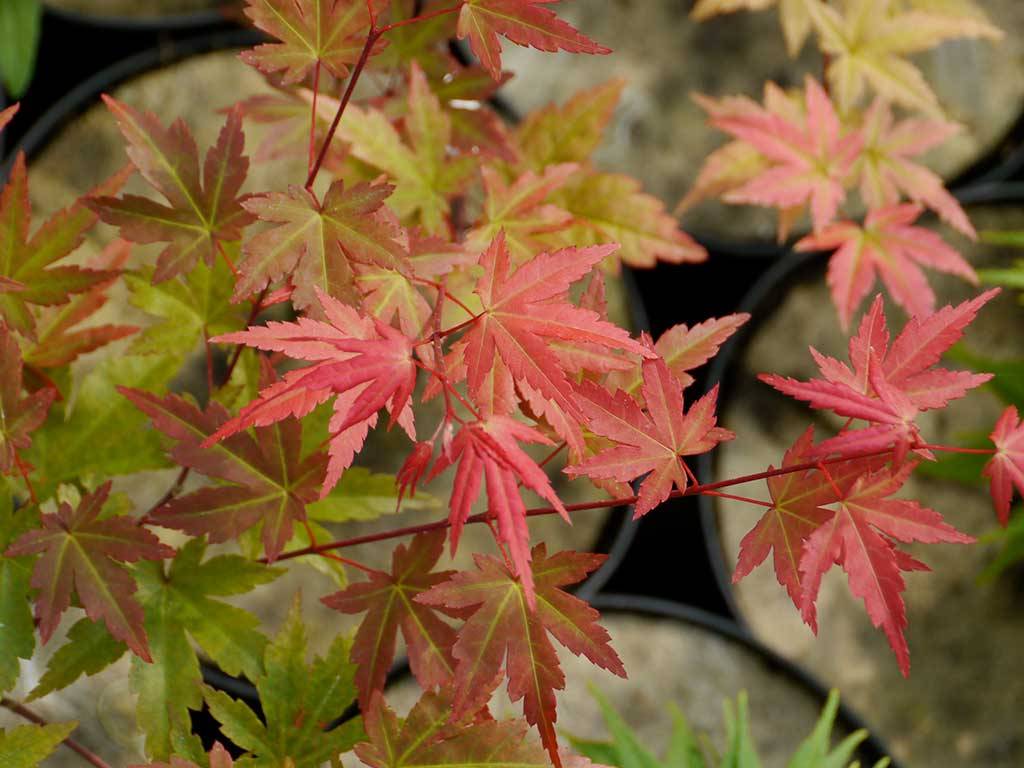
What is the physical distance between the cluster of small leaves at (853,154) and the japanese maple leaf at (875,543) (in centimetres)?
39

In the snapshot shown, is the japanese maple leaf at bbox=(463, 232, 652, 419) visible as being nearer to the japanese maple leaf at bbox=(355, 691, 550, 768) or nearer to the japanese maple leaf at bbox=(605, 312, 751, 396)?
the japanese maple leaf at bbox=(605, 312, 751, 396)

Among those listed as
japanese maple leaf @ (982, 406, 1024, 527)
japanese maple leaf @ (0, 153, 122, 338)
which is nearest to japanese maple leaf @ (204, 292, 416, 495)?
japanese maple leaf @ (0, 153, 122, 338)

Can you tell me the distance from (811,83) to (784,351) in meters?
0.42

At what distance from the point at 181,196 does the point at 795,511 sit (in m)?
0.45

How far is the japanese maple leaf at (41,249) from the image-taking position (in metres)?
0.69

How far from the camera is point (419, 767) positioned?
633 mm

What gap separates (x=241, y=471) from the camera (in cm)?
67

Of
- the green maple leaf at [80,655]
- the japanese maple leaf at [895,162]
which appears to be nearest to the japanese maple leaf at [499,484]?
the green maple leaf at [80,655]

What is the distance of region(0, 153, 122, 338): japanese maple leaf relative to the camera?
0.69 meters

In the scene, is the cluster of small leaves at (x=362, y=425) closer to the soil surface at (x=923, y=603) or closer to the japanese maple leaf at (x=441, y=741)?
the japanese maple leaf at (x=441, y=741)

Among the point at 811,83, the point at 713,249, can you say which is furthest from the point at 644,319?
the point at 811,83

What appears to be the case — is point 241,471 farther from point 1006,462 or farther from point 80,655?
point 1006,462

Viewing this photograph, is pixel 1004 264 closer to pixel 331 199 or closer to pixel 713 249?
pixel 713 249

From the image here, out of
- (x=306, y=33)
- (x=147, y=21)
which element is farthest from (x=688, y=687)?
(x=147, y=21)
